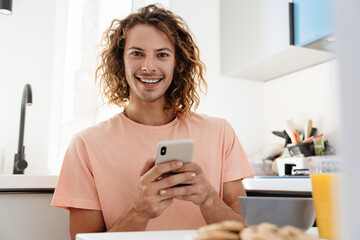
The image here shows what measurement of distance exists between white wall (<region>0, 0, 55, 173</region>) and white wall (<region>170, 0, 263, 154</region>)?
2.77 ft

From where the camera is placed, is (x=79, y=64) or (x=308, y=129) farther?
(x=79, y=64)

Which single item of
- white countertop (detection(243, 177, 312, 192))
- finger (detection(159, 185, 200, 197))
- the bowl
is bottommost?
white countertop (detection(243, 177, 312, 192))

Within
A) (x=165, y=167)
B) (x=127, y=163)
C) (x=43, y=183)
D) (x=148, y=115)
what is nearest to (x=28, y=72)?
(x=43, y=183)

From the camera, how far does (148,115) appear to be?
132 centimetres

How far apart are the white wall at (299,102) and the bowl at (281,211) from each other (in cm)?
155

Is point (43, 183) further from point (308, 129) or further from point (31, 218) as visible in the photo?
point (308, 129)

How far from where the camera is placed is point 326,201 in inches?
20.6

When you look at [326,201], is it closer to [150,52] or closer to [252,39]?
[150,52]

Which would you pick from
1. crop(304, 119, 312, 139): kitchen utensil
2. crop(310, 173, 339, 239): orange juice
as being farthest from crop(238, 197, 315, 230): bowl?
crop(304, 119, 312, 139): kitchen utensil

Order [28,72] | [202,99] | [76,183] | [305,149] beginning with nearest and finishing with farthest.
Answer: [76,183] → [305,149] → [28,72] → [202,99]

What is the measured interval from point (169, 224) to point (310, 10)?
1.39 metres

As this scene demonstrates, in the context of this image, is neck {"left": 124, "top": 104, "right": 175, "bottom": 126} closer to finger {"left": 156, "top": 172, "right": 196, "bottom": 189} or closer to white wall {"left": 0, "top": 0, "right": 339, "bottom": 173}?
finger {"left": 156, "top": 172, "right": 196, "bottom": 189}

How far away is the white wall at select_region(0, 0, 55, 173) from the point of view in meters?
2.04

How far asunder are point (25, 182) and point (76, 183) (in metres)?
0.27
